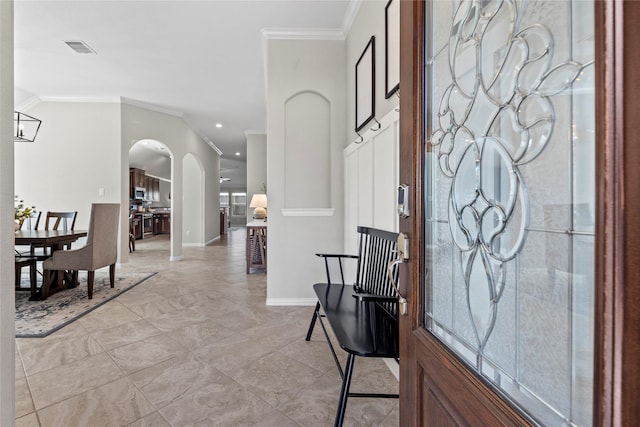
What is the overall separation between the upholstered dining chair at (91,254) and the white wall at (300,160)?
6.45 ft

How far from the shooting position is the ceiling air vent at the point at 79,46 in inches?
140

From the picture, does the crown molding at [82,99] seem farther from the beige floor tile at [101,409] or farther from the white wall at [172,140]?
the beige floor tile at [101,409]

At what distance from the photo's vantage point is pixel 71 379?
1.88 meters

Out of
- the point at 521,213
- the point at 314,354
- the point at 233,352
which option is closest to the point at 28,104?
the point at 233,352

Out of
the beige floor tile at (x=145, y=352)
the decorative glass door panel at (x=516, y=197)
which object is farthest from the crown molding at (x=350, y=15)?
the beige floor tile at (x=145, y=352)

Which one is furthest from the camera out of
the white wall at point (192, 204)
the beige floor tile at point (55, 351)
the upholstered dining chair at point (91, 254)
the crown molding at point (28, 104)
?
the white wall at point (192, 204)

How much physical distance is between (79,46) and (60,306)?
295 cm

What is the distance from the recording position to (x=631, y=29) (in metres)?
0.36

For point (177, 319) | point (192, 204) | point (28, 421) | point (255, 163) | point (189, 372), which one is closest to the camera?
point (28, 421)

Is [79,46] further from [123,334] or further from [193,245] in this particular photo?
[193,245]

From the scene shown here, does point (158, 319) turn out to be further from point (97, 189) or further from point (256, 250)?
point (97, 189)

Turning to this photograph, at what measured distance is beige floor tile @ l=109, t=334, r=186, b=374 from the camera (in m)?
2.07

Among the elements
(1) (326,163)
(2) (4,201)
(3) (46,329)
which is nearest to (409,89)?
(2) (4,201)

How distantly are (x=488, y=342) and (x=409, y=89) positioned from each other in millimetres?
712
